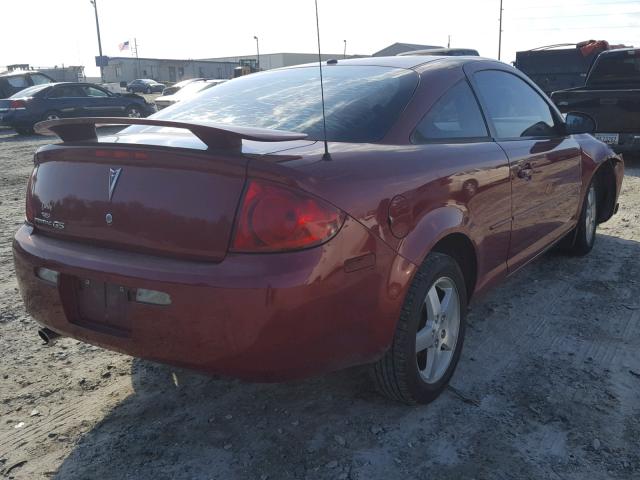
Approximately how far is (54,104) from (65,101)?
32 cm

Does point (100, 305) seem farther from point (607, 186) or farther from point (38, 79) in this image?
point (38, 79)

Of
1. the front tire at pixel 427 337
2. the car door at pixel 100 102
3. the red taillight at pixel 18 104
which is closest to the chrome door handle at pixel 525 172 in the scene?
the front tire at pixel 427 337

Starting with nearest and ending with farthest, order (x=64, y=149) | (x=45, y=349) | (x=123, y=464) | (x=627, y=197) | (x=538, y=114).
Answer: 1. (x=123, y=464)
2. (x=64, y=149)
3. (x=45, y=349)
4. (x=538, y=114)
5. (x=627, y=197)

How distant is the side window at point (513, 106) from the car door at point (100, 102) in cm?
1532

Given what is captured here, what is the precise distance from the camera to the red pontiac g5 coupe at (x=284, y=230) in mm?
2061

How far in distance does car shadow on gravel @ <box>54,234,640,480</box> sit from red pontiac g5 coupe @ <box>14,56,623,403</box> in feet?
0.73

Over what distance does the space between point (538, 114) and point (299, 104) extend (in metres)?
1.96

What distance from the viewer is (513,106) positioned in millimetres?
3736

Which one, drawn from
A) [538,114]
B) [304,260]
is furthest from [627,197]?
[304,260]

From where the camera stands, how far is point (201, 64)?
77250mm

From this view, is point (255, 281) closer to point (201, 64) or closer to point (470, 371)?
point (470, 371)

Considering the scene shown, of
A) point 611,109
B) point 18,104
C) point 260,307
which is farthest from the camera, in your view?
point 18,104

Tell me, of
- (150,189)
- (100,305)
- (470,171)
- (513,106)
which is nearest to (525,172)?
(513,106)

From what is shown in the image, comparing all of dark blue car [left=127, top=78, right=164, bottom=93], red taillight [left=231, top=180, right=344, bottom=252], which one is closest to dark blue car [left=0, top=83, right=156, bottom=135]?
red taillight [left=231, top=180, right=344, bottom=252]
